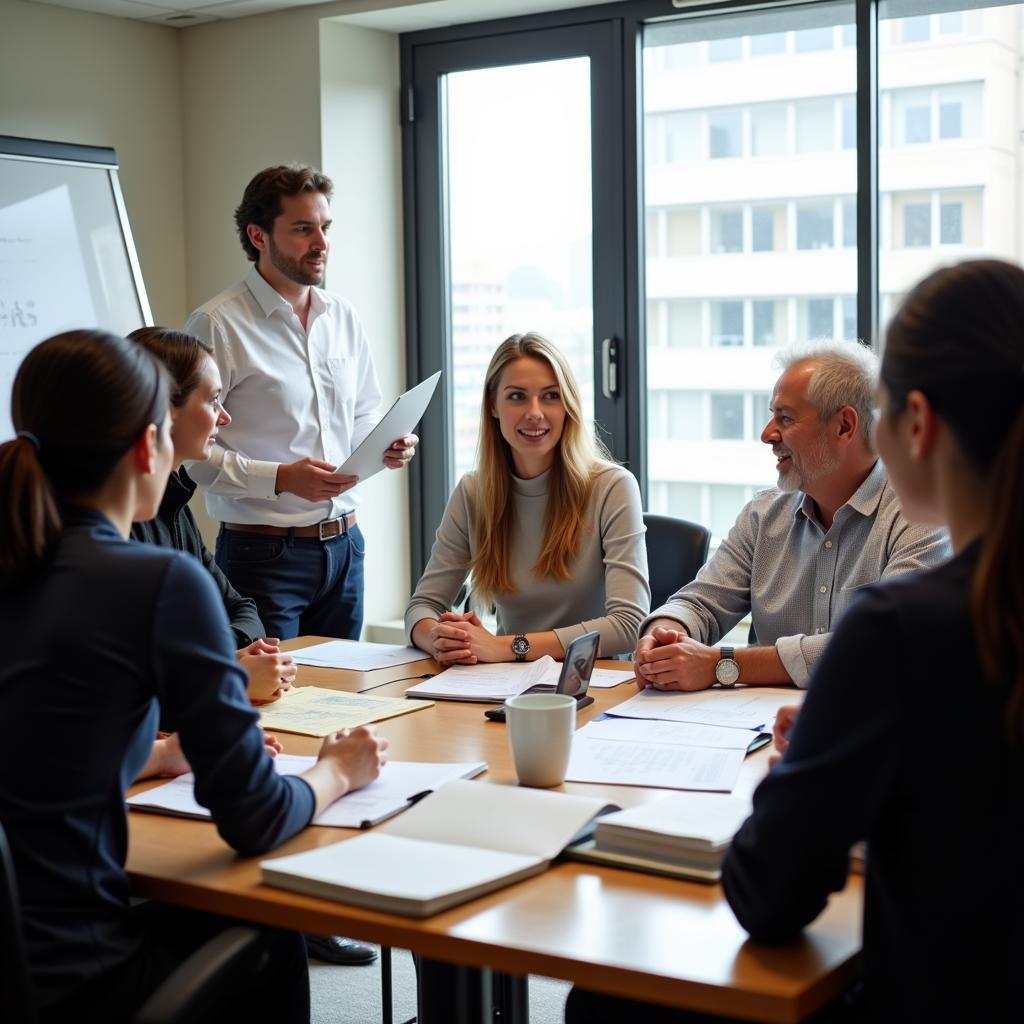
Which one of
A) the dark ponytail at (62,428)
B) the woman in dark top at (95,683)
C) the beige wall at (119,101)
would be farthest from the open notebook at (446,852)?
the beige wall at (119,101)

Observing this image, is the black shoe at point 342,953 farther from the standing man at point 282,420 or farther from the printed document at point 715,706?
the printed document at point 715,706

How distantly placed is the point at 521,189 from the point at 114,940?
3.47m

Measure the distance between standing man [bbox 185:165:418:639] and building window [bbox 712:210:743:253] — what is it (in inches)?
48.2

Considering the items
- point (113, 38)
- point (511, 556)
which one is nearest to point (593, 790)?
point (511, 556)

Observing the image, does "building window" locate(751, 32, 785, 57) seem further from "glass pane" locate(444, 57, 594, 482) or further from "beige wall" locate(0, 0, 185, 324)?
"beige wall" locate(0, 0, 185, 324)

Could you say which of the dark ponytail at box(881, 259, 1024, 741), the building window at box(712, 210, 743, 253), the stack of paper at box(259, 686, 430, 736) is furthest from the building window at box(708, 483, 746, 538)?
the dark ponytail at box(881, 259, 1024, 741)

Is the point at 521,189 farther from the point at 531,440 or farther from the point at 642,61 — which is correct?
the point at 531,440

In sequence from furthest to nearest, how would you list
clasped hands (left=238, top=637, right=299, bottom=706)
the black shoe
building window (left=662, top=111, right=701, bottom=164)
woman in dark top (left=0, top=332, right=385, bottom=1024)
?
building window (left=662, top=111, right=701, bottom=164) < the black shoe < clasped hands (left=238, top=637, right=299, bottom=706) < woman in dark top (left=0, top=332, right=385, bottom=1024)

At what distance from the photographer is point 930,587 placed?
119cm

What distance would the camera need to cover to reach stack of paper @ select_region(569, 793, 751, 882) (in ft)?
4.73

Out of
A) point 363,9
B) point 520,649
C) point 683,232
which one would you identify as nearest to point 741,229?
point 683,232

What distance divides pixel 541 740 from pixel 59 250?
2980 mm

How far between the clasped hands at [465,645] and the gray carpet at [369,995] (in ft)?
2.29

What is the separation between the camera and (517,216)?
454 centimetres
